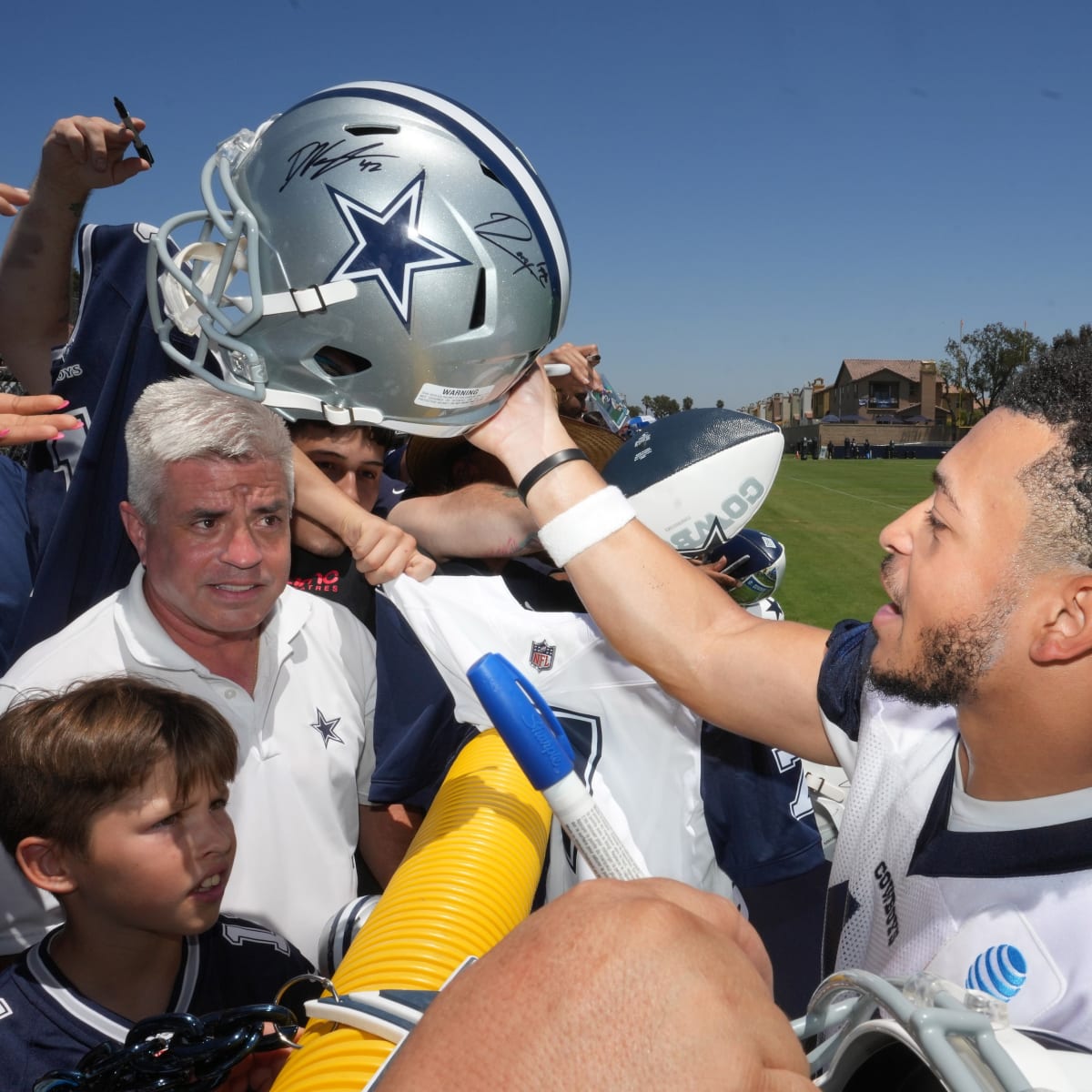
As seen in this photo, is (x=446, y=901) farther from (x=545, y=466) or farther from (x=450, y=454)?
(x=450, y=454)

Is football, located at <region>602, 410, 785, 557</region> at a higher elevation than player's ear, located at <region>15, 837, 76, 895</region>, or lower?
higher

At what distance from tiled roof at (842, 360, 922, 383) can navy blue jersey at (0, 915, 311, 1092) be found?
9283cm

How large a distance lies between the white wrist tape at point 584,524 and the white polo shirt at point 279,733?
2.93 feet

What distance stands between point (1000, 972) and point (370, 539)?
161 cm

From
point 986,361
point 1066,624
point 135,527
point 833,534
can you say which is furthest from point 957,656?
point 986,361

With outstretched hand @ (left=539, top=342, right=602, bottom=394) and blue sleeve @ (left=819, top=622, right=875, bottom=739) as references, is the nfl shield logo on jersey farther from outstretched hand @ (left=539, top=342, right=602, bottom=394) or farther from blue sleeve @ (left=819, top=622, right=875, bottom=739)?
outstretched hand @ (left=539, top=342, right=602, bottom=394)

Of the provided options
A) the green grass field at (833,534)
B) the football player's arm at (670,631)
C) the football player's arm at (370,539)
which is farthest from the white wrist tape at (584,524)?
the green grass field at (833,534)

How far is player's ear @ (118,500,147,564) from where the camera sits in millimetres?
2363

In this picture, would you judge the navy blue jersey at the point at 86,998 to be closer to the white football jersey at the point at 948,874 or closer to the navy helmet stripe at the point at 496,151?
the white football jersey at the point at 948,874

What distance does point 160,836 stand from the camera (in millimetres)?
1727

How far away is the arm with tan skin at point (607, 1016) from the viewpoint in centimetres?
58

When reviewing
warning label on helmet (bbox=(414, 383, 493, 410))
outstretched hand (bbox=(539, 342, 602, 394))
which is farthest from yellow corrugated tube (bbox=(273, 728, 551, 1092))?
outstretched hand (bbox=(539, 342, 602, 394))

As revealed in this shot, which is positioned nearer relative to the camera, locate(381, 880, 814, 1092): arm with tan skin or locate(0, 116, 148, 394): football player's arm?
locate(381, 880, 814, 1092): arm with tan skin

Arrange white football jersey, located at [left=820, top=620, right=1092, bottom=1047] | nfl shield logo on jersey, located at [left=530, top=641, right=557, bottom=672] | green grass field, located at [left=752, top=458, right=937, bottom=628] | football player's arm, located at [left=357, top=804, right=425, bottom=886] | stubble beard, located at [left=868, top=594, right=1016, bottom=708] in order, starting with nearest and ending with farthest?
white football jersey, located at [left=820, top=620, right=1092, bottom=1047] < stubble beard, located at [left=868, top=594, right=1016, bottom=708] < nfl shield logo on jersey, located at [left=530, top=641, right=557, bottom=672] < football player's arm, located at [left=357, top=804, right=425, bottom=886] < green grass field, located at [left=752, top=458, right=937, bottom=628]
